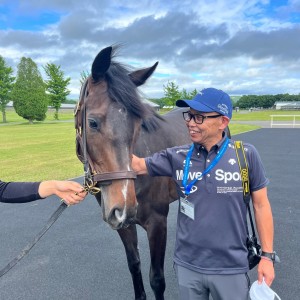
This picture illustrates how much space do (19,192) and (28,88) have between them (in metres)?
44.4

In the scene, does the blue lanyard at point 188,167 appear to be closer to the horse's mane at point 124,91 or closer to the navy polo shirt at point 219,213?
the navy polo shirt at point 219,213

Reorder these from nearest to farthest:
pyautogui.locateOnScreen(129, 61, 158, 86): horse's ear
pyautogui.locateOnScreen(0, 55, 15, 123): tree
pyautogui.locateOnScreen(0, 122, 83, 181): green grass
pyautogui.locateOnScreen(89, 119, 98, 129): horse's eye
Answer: pyautogui.locateOnScreen(89, 119, 98, 129): horse's eye < pyautogui.locateOnScreen(129, 61, 158, 86): horse's ear < pyautogui.locateOnScreen(0, 122, 83, 181): green grass < pyautogui.locateOnScreen(0, 55, 15, 123): tree

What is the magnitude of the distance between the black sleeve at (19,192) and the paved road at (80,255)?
1.69 metres

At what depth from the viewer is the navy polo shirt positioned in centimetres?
191

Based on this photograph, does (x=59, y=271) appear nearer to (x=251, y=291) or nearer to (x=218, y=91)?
(x=251, y=291)

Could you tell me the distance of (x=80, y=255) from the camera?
14.0 feet

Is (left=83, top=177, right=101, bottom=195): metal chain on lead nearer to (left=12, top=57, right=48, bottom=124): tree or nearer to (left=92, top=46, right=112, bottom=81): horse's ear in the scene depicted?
(left=92, top=46, right=112, bottom=81): horse's ear

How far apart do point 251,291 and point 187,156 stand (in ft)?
3.11

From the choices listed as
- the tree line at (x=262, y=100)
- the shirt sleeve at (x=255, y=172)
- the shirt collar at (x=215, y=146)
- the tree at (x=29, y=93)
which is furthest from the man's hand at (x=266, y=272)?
the tree line at (x=262, y=100)

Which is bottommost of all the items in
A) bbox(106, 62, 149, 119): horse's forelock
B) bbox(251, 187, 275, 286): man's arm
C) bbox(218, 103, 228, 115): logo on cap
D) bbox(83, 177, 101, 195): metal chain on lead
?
bbox(251, 187, 275, 286): man's arm

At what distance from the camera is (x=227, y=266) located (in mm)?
1923

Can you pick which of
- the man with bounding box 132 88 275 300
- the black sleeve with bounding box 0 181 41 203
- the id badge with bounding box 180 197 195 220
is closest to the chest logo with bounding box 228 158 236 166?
the man with bounding box 132 88 275 300

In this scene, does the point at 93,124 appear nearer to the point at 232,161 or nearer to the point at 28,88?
the point at 232,161

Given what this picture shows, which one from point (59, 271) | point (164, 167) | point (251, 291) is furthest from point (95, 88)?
point (59, 271)
